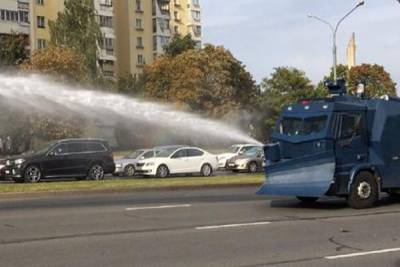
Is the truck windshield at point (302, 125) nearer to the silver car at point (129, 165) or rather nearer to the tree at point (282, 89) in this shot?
the silver car at point (129, 165)

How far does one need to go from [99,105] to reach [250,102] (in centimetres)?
3575

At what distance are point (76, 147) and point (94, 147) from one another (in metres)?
0.90

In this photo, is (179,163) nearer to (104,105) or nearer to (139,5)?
(104,105)

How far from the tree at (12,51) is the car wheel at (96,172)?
2715 centimetres

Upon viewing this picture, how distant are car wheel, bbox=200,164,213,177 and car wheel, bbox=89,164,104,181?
5659 mm

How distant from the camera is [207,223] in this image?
44.0 ft

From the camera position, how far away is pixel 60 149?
98.3 ft

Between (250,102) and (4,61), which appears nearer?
(4,61)

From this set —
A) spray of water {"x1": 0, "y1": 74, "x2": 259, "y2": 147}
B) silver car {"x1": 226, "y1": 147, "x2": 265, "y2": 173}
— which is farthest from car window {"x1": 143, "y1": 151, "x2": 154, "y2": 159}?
silver car {"x1": 226, "y1": 147, "x2": 265, "y2": 173}

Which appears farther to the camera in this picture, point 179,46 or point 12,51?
point 179,46

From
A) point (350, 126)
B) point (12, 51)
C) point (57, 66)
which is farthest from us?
point (12, 51)

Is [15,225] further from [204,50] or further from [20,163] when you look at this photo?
[204,50]

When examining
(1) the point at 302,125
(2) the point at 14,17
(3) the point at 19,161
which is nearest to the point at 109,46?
(2) the point at 14,17

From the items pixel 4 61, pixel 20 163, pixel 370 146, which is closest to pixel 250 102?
pixel 4 61
